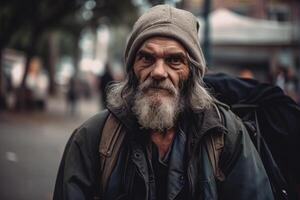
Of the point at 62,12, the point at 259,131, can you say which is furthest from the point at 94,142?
the point at 62,12

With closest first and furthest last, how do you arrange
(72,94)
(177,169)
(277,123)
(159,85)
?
1. (177,169)
2. (159,85)
3. (277,123)
4. (72,94)

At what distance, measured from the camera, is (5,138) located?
41.6 ft

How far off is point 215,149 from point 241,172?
16 cm

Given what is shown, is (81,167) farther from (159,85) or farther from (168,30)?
(168,30)

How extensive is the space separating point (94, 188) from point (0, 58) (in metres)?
19.0

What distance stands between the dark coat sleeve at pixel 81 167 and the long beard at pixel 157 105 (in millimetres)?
226

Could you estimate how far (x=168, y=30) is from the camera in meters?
2.67

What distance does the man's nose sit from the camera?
266 cm

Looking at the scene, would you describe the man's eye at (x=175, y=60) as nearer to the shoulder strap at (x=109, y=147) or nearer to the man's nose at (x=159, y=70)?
the man's nose at (x=159, y=70)

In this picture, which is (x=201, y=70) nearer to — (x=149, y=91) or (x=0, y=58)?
(x=149, y=91)

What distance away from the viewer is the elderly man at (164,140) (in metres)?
2.59

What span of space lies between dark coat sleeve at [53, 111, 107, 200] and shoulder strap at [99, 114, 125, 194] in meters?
0.04

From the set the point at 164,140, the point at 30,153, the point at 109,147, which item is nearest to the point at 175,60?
the point at 164,140

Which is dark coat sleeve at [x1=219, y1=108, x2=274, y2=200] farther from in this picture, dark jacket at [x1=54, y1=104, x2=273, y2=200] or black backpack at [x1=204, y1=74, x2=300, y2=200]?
black backpack at [x1=204, y1=74, x2=300, y2=200]
